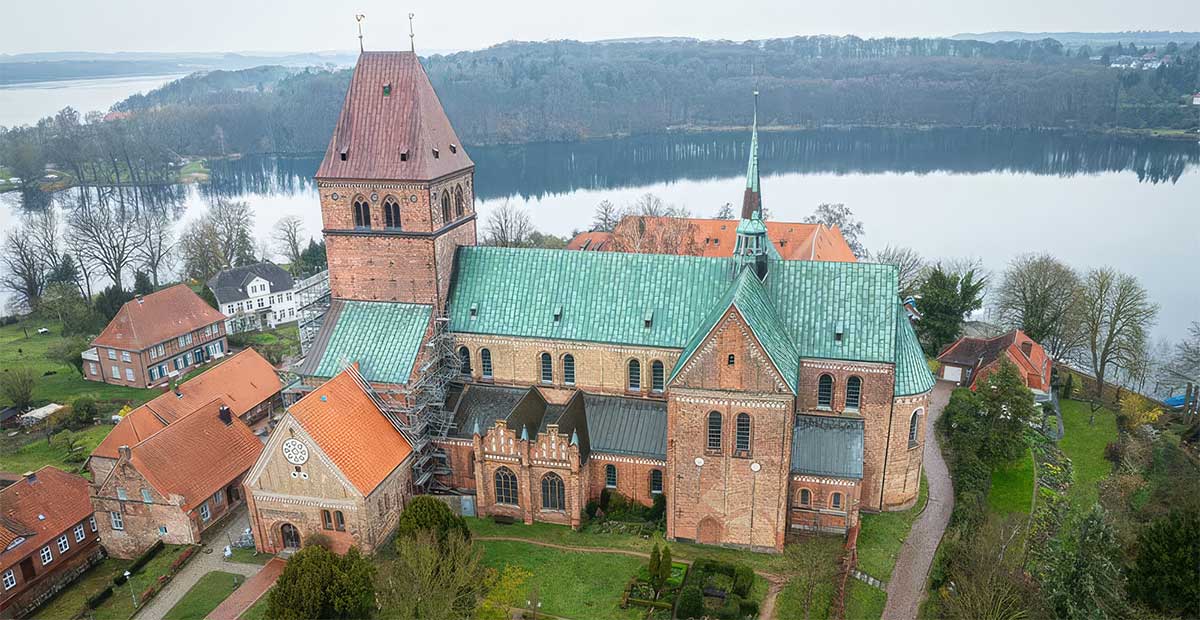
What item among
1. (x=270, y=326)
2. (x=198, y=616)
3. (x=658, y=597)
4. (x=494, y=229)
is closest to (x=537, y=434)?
(x=658, y=597)

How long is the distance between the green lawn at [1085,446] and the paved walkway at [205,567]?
120 ft

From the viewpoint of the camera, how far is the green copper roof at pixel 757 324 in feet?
104

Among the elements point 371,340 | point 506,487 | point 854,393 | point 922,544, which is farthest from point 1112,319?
point 371,340

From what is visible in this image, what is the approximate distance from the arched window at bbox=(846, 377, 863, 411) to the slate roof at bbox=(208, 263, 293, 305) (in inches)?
2101

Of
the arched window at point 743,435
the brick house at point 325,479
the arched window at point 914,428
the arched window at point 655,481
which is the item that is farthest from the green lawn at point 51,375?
the arched window at point 914,428

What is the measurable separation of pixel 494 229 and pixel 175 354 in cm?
3708

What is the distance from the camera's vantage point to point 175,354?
58.4m

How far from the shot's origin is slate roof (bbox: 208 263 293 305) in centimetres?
6850

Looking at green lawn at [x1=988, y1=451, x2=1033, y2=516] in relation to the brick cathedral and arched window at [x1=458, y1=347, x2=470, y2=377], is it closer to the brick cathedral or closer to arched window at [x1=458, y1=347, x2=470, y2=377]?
the brick cathedral

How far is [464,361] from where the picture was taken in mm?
39469

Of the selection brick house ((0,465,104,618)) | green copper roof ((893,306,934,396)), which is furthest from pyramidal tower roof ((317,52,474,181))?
green copper roof ((893,306,934,396))

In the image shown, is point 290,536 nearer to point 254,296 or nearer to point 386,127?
point 386,127

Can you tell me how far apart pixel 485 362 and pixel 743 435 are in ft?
43.7

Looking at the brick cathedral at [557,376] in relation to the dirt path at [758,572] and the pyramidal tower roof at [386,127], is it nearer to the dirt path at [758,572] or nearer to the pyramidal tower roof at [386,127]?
the pyramidal tower roof at [386,127]
